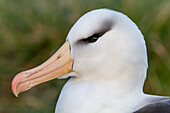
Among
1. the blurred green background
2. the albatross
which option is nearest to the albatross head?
the albatross

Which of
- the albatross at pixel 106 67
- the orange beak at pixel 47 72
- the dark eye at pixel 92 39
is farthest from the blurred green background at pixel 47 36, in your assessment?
the dark eye at pixel 92 39

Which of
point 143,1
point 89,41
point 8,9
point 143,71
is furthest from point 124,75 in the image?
point 8,9

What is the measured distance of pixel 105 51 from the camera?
272 cm

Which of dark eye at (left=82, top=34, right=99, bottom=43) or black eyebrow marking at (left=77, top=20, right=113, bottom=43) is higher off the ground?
black eyebrow marking at (left=77, top=20, right=113, bottom=43)

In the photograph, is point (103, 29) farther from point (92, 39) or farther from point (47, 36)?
point (47, 36)

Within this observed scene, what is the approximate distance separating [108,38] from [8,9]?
2661mm

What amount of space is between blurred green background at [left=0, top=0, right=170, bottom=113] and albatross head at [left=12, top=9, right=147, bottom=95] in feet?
6.06

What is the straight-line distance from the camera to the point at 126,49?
106 inches

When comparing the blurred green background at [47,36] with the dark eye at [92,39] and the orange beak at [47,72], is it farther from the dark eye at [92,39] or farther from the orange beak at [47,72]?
the dark eye at [92,39]

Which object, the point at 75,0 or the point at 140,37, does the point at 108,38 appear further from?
the point at 75,0

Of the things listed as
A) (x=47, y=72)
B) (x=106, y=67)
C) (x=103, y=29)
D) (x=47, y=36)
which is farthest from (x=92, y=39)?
(x=47, y=36)

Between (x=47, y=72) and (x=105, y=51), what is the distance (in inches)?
17.0

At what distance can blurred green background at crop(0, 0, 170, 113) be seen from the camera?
15.3 ft

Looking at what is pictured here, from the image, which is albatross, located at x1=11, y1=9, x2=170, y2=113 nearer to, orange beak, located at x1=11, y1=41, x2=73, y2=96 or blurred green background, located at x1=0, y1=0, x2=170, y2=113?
orange beak, located at x1=11, y1=41, x2=73, y2=96
